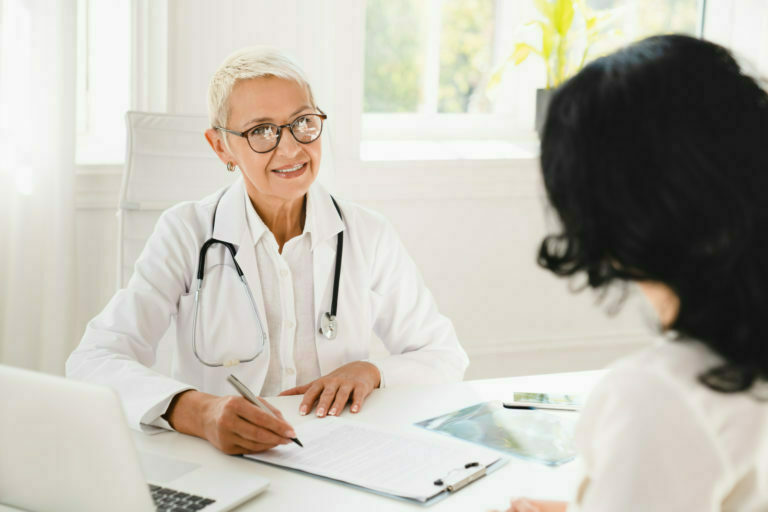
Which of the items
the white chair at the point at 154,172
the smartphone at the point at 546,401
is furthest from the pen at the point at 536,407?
the white chair at the point at 154,172

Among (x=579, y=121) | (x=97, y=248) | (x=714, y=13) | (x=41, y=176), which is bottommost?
(x=97, y=248)

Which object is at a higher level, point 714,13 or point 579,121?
point 714,13

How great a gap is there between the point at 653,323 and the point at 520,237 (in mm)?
2259

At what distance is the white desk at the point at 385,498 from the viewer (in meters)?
1.11

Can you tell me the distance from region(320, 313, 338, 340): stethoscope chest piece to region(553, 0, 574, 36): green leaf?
5.34 feet

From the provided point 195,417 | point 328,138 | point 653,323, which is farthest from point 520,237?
point 653,323

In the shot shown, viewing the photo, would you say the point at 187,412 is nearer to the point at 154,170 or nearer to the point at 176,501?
the point at 176,501

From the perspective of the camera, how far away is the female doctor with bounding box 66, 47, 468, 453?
1.69 metres

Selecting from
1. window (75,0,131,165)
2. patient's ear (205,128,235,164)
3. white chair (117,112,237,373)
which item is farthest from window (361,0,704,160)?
patient's ear (205,128,235,164)

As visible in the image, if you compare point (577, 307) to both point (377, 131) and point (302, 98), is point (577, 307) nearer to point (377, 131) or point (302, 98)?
point (377, 131)

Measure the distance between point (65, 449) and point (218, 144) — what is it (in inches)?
39.0

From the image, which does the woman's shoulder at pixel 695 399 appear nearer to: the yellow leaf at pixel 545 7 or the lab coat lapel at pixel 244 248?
the lab coat lapel at pixel 244 248

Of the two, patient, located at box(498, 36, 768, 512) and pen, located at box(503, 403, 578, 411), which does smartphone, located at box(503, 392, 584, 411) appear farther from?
patient, located at box(498, 36, 768, 512)

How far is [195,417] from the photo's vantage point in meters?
1.34
